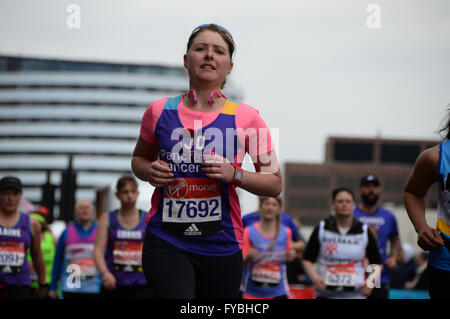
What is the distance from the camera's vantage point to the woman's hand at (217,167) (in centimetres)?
301

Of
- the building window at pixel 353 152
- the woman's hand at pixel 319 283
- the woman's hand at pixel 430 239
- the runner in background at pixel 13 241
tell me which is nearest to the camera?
the woman's hand at pixel 430 239

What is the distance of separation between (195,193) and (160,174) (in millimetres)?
224

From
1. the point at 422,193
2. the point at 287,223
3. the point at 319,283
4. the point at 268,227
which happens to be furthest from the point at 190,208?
the point at 287,223

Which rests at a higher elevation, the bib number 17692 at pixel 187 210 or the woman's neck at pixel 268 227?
the bib number 17692 at pixel 187 210

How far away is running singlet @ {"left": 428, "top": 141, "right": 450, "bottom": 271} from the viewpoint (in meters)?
3.42

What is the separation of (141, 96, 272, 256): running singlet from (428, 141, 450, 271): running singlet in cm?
111

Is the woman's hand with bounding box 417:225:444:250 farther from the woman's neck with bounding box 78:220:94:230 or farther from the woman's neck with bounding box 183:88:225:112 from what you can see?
the woman's neck with bounding box 78:220:94:230

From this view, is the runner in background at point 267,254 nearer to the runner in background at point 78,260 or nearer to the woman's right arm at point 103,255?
the woman's right arm at point 103,255

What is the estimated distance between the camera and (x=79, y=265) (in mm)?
8453

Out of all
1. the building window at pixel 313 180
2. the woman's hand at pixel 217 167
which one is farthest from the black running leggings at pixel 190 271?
the building window at pixel 313 180

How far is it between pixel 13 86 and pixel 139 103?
21552 millimetres

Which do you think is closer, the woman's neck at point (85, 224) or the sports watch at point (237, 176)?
the sports watch at point (237, 176)

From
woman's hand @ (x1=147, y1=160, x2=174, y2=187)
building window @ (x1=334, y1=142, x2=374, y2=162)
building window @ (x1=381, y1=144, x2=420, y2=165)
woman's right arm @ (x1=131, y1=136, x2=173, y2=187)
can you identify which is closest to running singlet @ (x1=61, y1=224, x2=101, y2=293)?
woman's right arm @ (x1=131, y1=136, x2=173, y2=187)
